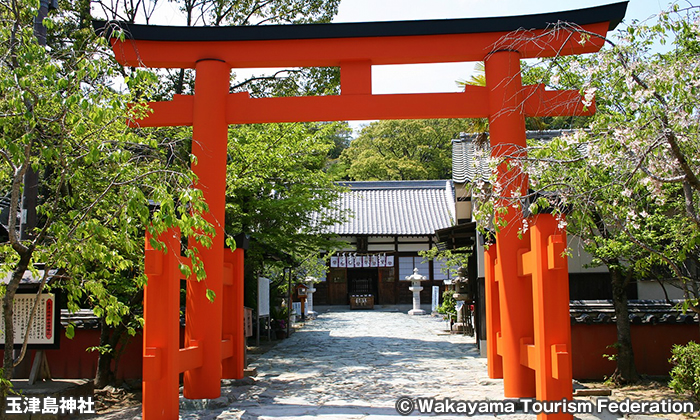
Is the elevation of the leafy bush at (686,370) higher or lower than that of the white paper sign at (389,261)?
lower

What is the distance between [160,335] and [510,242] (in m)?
4.65

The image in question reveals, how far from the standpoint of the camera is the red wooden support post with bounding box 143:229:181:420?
6465 mm

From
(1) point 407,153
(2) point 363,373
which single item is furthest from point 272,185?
(1) point 407,153

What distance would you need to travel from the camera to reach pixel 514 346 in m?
7.46

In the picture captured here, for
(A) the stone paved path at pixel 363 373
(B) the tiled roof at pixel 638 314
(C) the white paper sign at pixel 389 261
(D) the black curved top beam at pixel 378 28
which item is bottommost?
(A) the stone paved path at pixel 363 373

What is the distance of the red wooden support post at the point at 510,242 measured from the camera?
7434 millimetres

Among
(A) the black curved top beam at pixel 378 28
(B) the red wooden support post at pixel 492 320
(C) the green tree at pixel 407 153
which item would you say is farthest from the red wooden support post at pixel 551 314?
(C) the green tree at pixel 407 153

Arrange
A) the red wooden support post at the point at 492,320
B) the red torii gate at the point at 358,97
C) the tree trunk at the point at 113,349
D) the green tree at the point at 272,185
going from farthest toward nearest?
the green tree at the point at 272,185 → the tree trunk at the point at 113,349 → the red wooden support post at the point at 492,320 → the red torii gate at the point at 358,97

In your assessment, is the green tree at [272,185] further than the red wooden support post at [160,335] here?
Yes

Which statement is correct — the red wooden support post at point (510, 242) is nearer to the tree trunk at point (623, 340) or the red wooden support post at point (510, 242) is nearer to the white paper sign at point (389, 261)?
the tree trunk at point (623, 340)

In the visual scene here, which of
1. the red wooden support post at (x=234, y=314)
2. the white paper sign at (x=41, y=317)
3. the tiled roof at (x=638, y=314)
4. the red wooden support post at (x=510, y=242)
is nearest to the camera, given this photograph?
the red wooden support post at (x=510, y=242)

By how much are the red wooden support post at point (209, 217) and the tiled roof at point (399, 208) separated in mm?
21377

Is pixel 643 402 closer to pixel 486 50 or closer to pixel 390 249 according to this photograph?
pixel 486 50

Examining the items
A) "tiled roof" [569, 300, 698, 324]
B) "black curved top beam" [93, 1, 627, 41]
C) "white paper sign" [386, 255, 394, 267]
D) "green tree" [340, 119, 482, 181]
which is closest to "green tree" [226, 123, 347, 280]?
"black curved top beam" [93, 1, 627, 41]
